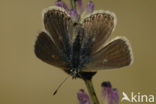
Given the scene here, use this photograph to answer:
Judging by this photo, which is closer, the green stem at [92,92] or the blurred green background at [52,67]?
the green stem at [92,92]

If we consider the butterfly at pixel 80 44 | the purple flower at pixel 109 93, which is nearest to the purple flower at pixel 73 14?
the butterfly at pixel 80 44

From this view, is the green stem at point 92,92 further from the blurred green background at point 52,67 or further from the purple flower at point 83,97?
the blurred green background at point 52,67

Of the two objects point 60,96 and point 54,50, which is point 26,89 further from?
point 54,50

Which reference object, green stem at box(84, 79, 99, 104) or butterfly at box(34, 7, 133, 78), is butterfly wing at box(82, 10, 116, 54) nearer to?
butterfly at box(34, 7, 133, 78)

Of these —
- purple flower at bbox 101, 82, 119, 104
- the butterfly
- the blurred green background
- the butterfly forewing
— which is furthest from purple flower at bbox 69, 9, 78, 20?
the blurred green background

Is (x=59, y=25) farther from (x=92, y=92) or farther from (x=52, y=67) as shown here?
(x=52, y=67)

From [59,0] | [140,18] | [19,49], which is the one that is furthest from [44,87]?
[59,0]
